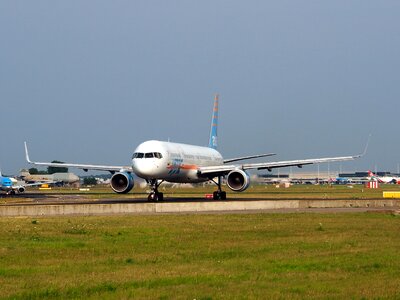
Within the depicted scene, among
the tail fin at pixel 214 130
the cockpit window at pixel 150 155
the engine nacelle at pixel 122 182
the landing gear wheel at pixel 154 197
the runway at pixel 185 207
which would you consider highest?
the tail fin at pixel 214 130

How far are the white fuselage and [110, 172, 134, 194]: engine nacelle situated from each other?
119 inches

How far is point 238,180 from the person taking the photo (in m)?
62.8

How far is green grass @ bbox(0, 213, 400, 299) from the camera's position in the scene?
51.5 feet

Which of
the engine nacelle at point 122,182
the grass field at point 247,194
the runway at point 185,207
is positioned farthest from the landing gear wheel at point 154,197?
the grass field at point 247,194

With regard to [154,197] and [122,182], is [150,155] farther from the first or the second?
[122,182]

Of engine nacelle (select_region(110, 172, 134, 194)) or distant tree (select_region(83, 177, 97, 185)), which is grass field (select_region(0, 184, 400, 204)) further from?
distant tree (select_region(83, 177, 97, 185))

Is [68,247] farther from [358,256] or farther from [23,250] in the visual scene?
[358,256]

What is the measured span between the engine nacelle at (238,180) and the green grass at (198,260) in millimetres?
27448

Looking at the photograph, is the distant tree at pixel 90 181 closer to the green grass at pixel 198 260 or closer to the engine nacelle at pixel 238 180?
the engine nacelle at pixel 238 180

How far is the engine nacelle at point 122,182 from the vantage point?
2456 inches

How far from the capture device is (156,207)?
45094mm

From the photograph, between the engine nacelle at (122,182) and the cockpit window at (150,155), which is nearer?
the cockpit window at (150,155)

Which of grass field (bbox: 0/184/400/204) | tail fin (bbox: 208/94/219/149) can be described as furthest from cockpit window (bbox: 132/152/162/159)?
tail fin (bbox: 208/94/219/149)

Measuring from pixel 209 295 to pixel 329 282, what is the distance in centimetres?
307
